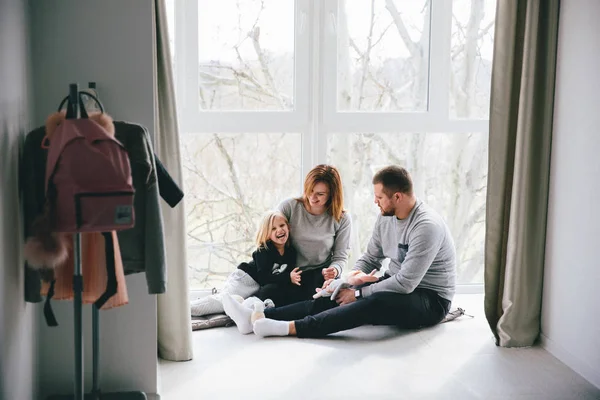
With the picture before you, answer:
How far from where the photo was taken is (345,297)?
3.74 meters

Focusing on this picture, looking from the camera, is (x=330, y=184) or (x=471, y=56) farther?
(x=471, y=56)

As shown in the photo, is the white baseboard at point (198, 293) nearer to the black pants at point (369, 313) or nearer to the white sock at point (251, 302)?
the white sock at point (251, 302)

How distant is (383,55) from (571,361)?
1.95 meters

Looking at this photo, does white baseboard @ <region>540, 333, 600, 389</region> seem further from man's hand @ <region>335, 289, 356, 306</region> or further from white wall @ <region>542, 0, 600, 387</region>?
man's hand @ <region>335, 289, 356, 306</region>

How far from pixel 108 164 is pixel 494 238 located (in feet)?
7.00

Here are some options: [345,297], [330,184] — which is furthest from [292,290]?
[330,184]

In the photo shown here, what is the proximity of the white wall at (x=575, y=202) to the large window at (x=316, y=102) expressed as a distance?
938mm

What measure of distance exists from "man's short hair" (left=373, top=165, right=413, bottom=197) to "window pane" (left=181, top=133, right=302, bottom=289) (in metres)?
0.72

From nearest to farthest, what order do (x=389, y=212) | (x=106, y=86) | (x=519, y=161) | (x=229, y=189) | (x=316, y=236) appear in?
(x=106, y=86)
(x=519, y=161)
(x=389, y=212)
(x=316, y=236)
(x=229, y=189)

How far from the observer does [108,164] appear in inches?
80.4

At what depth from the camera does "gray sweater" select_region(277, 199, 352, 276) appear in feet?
13.1

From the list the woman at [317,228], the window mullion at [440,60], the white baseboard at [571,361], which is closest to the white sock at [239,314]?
the woman at [317,228]

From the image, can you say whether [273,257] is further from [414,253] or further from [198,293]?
[414,253]

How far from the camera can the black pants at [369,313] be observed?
141 inches
